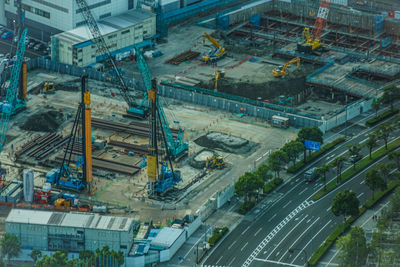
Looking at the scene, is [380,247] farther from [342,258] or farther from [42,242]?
[42,242]

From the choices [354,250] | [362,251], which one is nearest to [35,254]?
[354,250]

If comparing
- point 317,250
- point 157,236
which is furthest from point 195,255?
point 317,250

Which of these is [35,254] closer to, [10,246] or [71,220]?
[10,246]

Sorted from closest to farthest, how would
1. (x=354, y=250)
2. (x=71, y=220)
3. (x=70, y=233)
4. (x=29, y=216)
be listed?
(x=354, y=250) < (x=70, y=233) < (x=71, y=220) < (x=29, y=216)

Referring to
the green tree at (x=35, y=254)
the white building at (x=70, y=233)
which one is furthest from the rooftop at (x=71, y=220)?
the green tree at (x=35, y=254)

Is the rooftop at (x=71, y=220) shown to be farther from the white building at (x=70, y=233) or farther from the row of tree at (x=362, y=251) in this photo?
the row of tree at (x=362, y=251)

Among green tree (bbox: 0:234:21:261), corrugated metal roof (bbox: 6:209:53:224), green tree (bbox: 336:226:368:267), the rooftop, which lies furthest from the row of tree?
green tree (bbox: 0:234:21:261)
